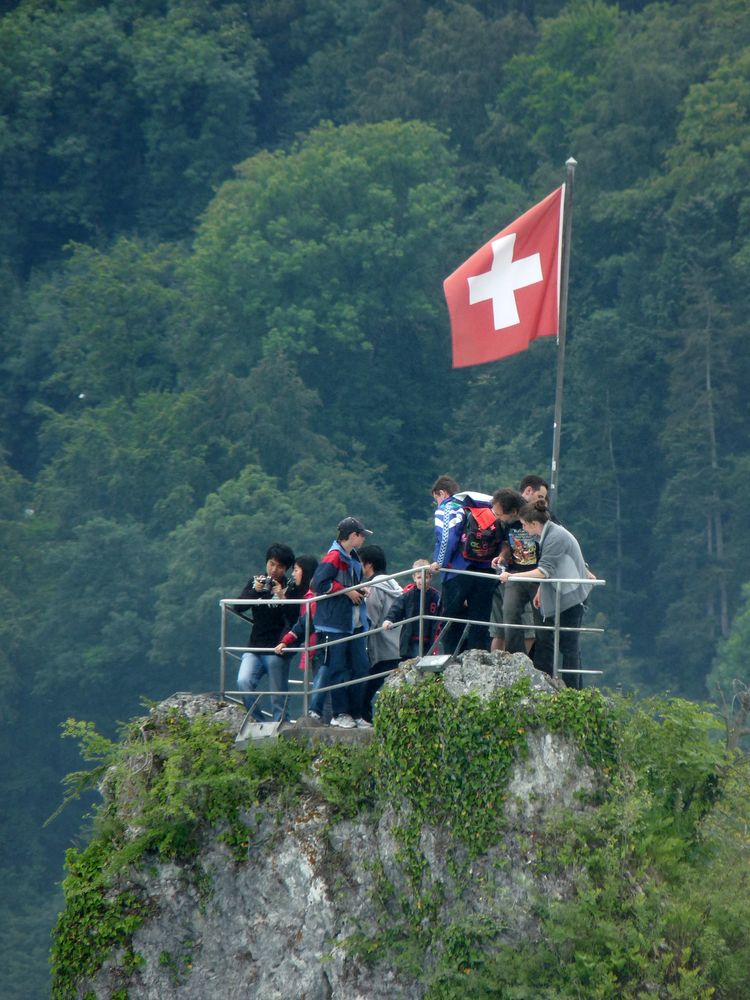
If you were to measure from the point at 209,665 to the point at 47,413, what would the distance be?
11.9m

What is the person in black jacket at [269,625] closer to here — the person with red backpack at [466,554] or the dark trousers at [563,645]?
the person with red backpack at [466,554]

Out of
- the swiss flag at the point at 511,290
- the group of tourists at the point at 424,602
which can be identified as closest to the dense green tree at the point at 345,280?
the swiss flag at the point at 511,290

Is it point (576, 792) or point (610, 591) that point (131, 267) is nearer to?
point (610, 591)

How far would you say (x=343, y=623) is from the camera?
50.6 feet

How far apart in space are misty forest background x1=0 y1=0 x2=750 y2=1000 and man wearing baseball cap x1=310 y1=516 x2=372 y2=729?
35.2 metres

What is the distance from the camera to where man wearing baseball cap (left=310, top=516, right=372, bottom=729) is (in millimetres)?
15445

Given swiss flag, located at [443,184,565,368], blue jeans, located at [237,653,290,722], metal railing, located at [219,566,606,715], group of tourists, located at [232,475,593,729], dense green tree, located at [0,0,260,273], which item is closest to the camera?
metal railing, located at [219,566,606,715]

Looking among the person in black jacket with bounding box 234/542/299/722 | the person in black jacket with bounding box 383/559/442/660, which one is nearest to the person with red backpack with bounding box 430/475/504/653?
the person in black jacket with bounding box 383/559/442/660

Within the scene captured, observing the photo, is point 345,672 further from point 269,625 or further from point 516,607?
point 516,607

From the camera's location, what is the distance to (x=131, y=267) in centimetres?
6512

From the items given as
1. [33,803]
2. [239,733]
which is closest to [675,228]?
[33,803]

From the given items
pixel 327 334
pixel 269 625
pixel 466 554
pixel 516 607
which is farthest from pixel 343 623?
pixel 327 334

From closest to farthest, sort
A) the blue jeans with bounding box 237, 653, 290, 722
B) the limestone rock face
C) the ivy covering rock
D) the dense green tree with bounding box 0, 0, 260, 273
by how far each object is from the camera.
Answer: the ivy covering rock < the limestone rock face < the blue jeans with bounding box 237, 653, 290, 722 < the dense green tree with bounding box 0, 0, 260, 273

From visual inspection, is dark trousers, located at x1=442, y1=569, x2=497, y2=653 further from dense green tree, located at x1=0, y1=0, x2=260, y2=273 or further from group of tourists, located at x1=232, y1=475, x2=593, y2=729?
dense green tree, located at x1=0, y1=0, x2=260, y2=273
